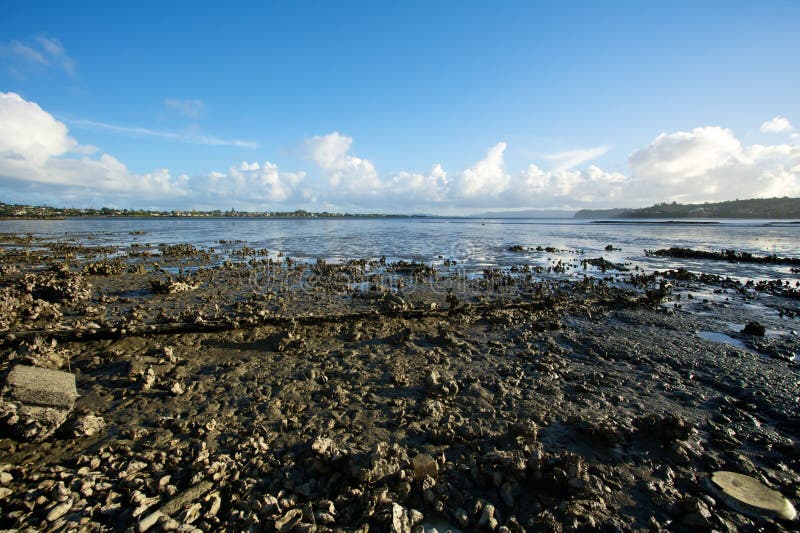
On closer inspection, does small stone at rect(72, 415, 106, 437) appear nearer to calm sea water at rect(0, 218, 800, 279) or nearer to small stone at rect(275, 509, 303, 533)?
small stone at rect(275, 509, 303, 533)

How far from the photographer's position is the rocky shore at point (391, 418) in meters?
3.83

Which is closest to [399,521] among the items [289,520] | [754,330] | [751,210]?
[289,520]

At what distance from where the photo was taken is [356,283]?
16.7 metres

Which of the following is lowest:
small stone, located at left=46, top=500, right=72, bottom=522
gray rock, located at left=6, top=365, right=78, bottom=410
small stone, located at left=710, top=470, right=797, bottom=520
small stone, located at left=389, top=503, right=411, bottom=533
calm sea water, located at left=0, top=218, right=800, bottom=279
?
small stone, located at left=710, top=470, right=797, bottom=520

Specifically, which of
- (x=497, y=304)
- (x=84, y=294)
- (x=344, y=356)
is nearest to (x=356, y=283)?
(x=497, y=304)

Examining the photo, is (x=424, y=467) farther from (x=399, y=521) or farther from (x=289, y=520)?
(x=289, y=520)

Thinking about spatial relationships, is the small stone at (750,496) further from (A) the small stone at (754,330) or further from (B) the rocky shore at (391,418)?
(A) the small stone at (754,330)

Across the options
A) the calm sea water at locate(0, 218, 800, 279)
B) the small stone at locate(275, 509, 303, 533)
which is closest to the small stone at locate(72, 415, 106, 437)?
the small stone at locate(275, 509, 303, 533)

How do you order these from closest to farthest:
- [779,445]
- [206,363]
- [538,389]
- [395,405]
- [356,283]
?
[779,445] < [395,405] < [538,389] < [206,363] < [356,283]

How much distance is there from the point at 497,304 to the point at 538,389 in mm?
5800

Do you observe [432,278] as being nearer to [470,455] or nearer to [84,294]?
[470,455]

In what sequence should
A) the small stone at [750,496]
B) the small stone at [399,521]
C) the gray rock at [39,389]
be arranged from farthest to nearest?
the gray rock at [39,389]
the small stone at [750,496]
the small stone at [399,521]

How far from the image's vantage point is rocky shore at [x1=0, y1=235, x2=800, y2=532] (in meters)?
3.83

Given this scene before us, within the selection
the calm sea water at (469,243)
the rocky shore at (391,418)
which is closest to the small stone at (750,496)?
the rocky shore at (391,418)
